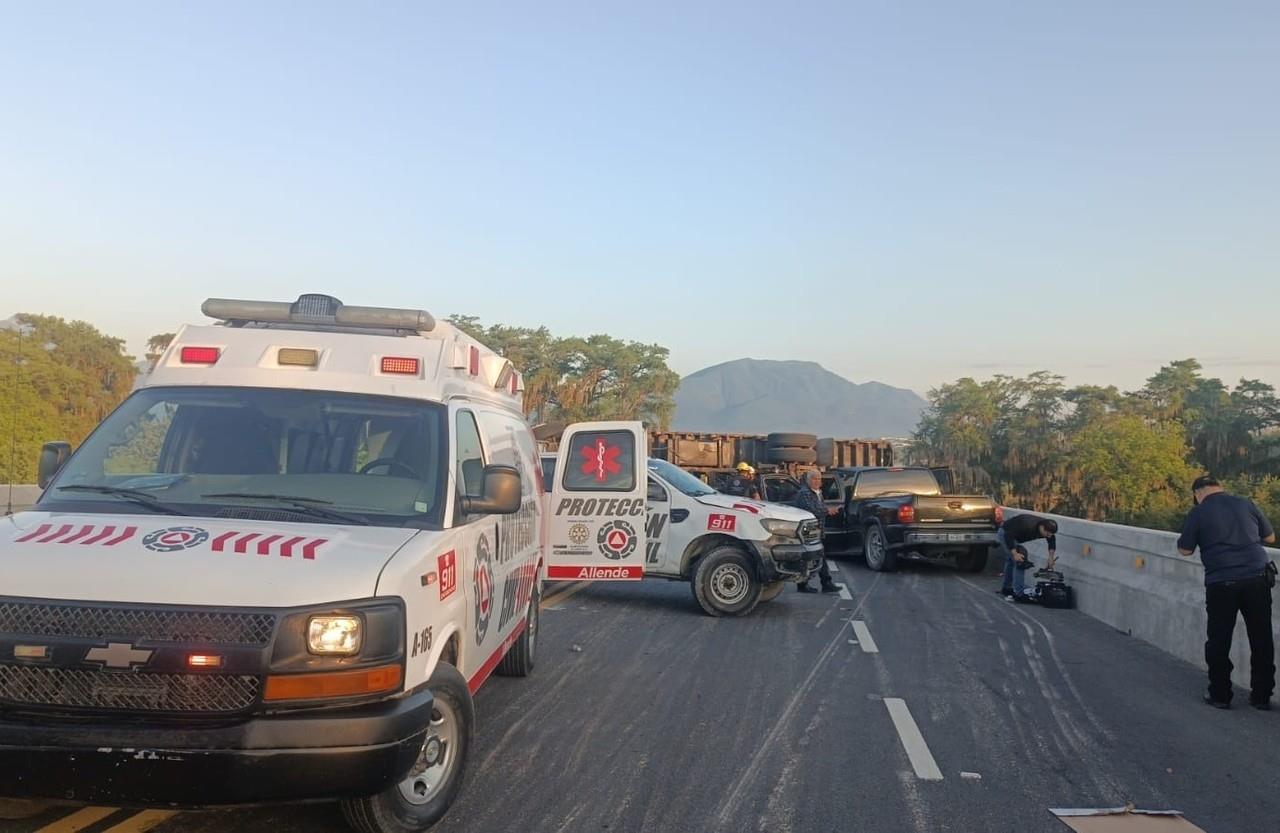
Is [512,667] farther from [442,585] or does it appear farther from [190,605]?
[190,605]

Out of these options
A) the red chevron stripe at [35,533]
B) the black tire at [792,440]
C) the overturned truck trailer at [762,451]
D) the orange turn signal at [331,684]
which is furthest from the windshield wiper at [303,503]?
the black tire at [792,440]

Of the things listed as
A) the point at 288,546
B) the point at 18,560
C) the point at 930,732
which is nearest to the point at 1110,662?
the point at 930,732

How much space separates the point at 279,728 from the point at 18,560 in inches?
47.6

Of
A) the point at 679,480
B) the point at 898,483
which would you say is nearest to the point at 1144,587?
the point at 679,480

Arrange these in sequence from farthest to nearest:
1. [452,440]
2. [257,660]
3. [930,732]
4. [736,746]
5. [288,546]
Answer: [930,732]
[736,746]
[452,440]
[288,546]
[257,660]

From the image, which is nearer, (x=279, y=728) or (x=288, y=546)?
(x=279, y=728)

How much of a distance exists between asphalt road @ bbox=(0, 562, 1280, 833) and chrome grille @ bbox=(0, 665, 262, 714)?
→ 3.34 feet

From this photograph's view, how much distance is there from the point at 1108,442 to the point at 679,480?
4412cm

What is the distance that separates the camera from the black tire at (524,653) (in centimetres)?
797

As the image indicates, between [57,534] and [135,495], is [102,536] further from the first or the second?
[135,495]

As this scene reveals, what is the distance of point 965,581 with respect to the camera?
16.8 meters

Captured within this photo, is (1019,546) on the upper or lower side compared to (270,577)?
lower

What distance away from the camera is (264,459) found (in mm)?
5191

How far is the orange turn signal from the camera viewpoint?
12.7ft
